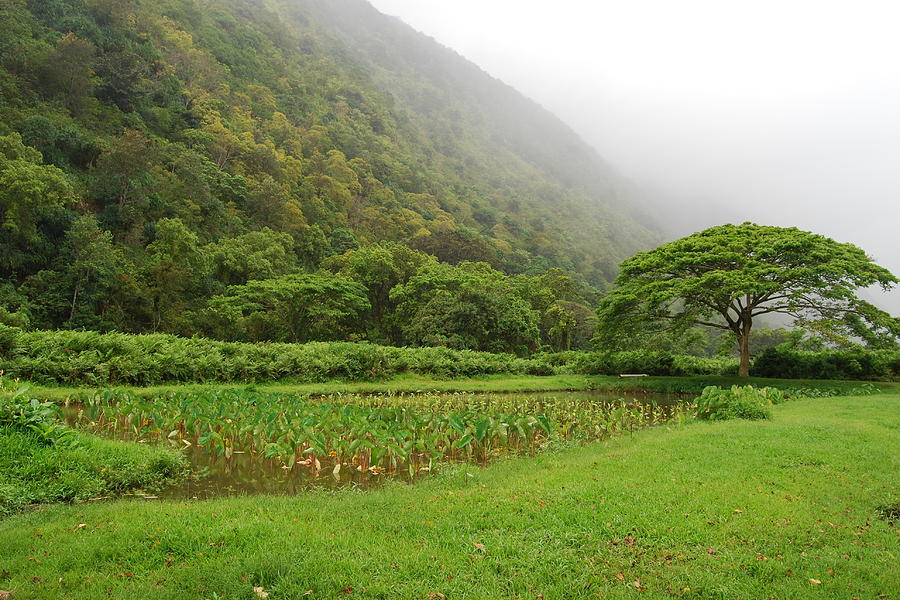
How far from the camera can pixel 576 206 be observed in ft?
381

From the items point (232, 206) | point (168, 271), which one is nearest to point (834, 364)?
point (168, 271)

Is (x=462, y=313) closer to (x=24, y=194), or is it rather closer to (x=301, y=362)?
(x=301, y=362)

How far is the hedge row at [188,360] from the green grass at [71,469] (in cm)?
993

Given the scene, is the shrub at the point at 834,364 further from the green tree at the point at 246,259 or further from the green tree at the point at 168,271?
the green tree at the point at 168,271

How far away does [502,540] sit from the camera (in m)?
4.88

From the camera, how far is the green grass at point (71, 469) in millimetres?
6012

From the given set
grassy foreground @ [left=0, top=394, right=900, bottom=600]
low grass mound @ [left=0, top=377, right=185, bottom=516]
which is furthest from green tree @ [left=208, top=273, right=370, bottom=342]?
grassy foreground @ [left=0, top=394, right=900, bottom=600]

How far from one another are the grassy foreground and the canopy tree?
49.5 ft

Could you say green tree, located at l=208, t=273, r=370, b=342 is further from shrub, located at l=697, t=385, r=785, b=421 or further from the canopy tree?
shrub, located at l=697, t=385, r=785, b=421

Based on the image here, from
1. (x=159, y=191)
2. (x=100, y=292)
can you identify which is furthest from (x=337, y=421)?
(x=159, y=191)

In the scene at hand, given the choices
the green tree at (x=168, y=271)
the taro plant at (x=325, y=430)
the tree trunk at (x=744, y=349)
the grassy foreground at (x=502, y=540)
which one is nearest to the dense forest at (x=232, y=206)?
the green tree at (x=168, y=271)

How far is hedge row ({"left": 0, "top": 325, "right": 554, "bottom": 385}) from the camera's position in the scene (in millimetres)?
15445

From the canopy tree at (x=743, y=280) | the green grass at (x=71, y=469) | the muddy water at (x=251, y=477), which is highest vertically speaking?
the canopy tree at (x=743, y=280)

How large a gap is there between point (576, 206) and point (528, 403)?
105182mm
